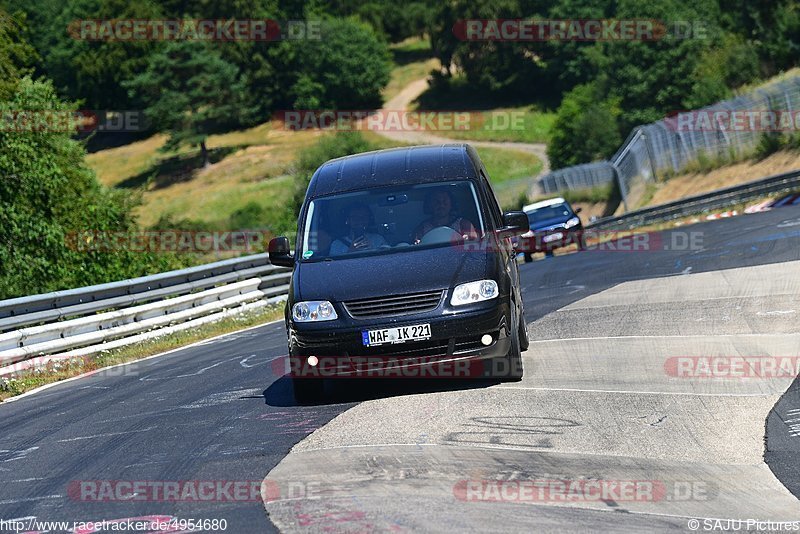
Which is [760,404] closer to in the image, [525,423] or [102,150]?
[525,423]

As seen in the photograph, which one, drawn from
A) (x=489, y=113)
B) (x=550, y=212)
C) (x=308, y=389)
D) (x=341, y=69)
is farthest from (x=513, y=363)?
(x=341, y=69)

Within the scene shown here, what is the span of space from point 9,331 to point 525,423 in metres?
8.66

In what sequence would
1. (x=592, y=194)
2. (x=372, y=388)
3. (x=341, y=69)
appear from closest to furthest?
(x=372, y=388), (x=592, y=194), (x=341, y=69)

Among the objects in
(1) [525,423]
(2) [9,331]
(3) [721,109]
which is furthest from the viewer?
(3) [721,109]

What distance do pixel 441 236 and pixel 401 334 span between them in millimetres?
1244

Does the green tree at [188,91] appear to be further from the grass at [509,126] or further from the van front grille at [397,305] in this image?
the van front grille at [397,305]

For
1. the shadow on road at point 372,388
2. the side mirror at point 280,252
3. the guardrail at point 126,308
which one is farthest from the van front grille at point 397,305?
the guardrail at point 126,308

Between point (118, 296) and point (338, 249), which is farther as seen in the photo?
point (118, 296)

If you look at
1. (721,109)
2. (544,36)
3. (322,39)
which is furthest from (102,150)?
(721,109)

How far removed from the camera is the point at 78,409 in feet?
36.3

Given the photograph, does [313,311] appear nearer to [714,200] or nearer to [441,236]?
[441,236]

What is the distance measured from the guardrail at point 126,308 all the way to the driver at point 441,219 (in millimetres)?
6247

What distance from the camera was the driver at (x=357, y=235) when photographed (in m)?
10.0

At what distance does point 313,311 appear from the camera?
9.27 m
